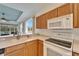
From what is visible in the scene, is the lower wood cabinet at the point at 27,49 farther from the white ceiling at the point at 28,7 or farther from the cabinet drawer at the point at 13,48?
the white ceiling at the point at 28,7

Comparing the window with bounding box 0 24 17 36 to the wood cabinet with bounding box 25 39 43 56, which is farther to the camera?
the wood cabinet with bounding box 25 39 43 56

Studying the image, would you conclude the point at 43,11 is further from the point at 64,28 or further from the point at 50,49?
the point at 50,49

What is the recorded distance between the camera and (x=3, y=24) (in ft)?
3.20

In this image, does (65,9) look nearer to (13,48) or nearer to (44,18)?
(44,18)

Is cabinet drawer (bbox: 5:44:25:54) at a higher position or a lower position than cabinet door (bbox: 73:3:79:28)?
lower

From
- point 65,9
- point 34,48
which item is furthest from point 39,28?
point 65,9

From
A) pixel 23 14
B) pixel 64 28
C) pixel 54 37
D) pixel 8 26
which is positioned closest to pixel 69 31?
pixel 64 28

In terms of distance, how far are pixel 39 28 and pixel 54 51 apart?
35cm

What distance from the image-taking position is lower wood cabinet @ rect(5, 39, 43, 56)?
3.38 feet

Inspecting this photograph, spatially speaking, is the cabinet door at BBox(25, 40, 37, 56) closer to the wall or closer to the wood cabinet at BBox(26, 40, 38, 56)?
the wood cabinet at BBox(26, 40, 38, 56)

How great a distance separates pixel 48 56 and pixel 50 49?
13cm

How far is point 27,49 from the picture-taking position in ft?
3.65

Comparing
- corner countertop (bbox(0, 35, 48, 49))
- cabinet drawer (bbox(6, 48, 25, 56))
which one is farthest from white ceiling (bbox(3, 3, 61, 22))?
cabinet drawer (bbox(6, 48, 25, 56))

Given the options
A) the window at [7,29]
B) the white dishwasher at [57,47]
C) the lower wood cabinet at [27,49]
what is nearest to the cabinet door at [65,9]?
the white dishwasher at [57,47]
